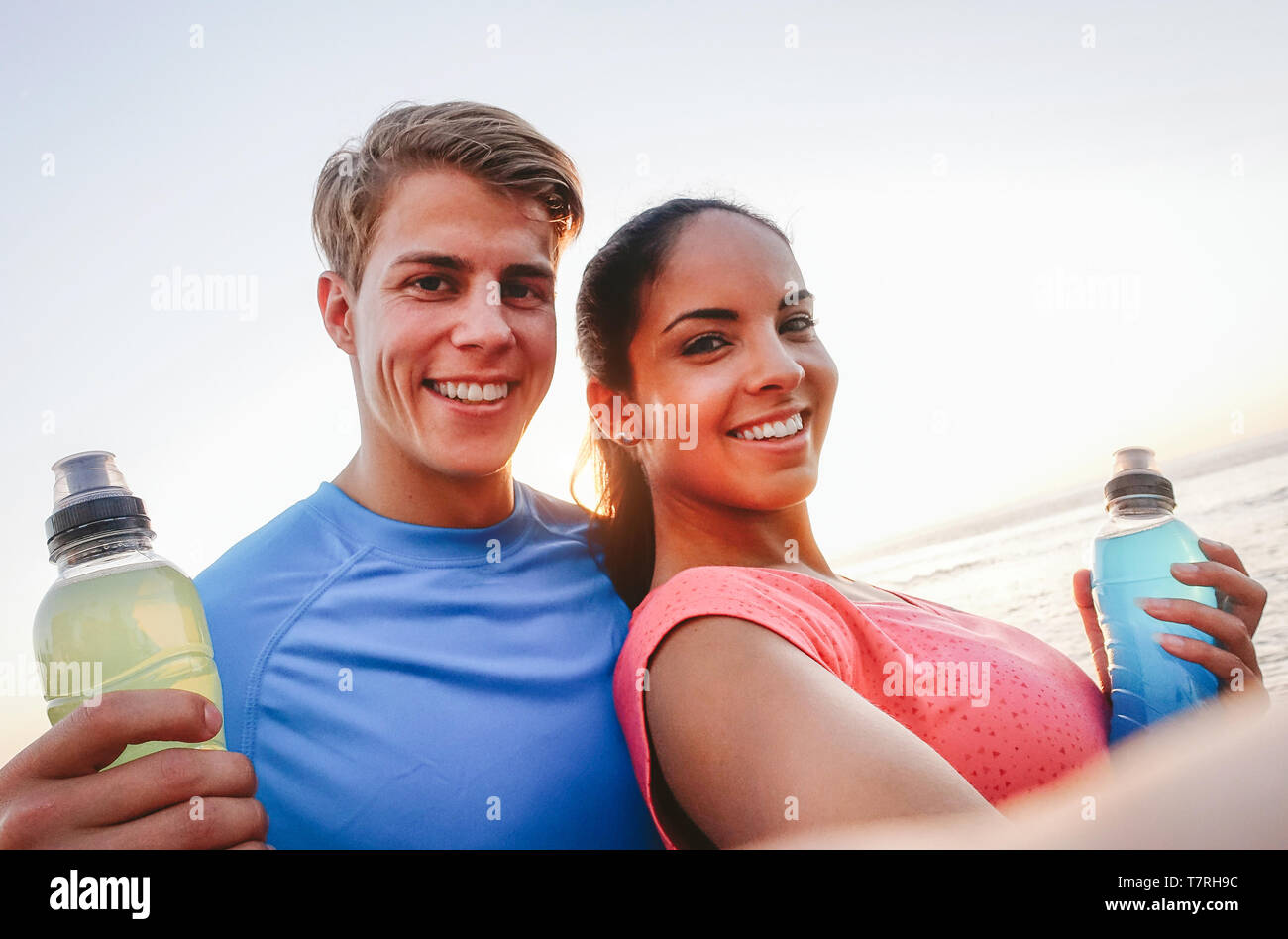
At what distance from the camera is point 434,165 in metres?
1.99

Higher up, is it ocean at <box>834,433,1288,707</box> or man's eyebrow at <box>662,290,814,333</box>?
ocean at <box>834,433,1288,707</box>

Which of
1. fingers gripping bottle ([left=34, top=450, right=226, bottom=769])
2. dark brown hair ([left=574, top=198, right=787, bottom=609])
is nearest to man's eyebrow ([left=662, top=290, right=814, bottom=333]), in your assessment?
dark brown hair ([left=574, top=198, right=787, bottom=609])

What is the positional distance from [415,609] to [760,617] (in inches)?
28.7

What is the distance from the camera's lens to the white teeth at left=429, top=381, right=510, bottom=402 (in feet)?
6.36

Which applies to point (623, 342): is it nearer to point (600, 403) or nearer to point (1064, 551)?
point (600, 403)

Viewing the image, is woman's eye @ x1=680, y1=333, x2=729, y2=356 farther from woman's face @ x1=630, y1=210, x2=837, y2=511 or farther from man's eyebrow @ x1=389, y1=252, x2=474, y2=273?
man's eyebrow @ x1=389, y1=252, x2=474, y2=273

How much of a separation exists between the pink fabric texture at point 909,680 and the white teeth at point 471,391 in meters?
0.59

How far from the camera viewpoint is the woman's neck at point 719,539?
1971 millimetres

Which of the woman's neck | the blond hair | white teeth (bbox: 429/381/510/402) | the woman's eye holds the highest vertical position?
the blond hair

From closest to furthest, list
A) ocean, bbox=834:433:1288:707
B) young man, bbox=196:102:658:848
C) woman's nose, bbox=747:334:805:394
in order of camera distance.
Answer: young man, bbox=196:102:658:848
woman's nose, bbox=747:334:805:394
ocean, bbox=834:433:1288:707

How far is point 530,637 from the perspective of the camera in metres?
1.74
